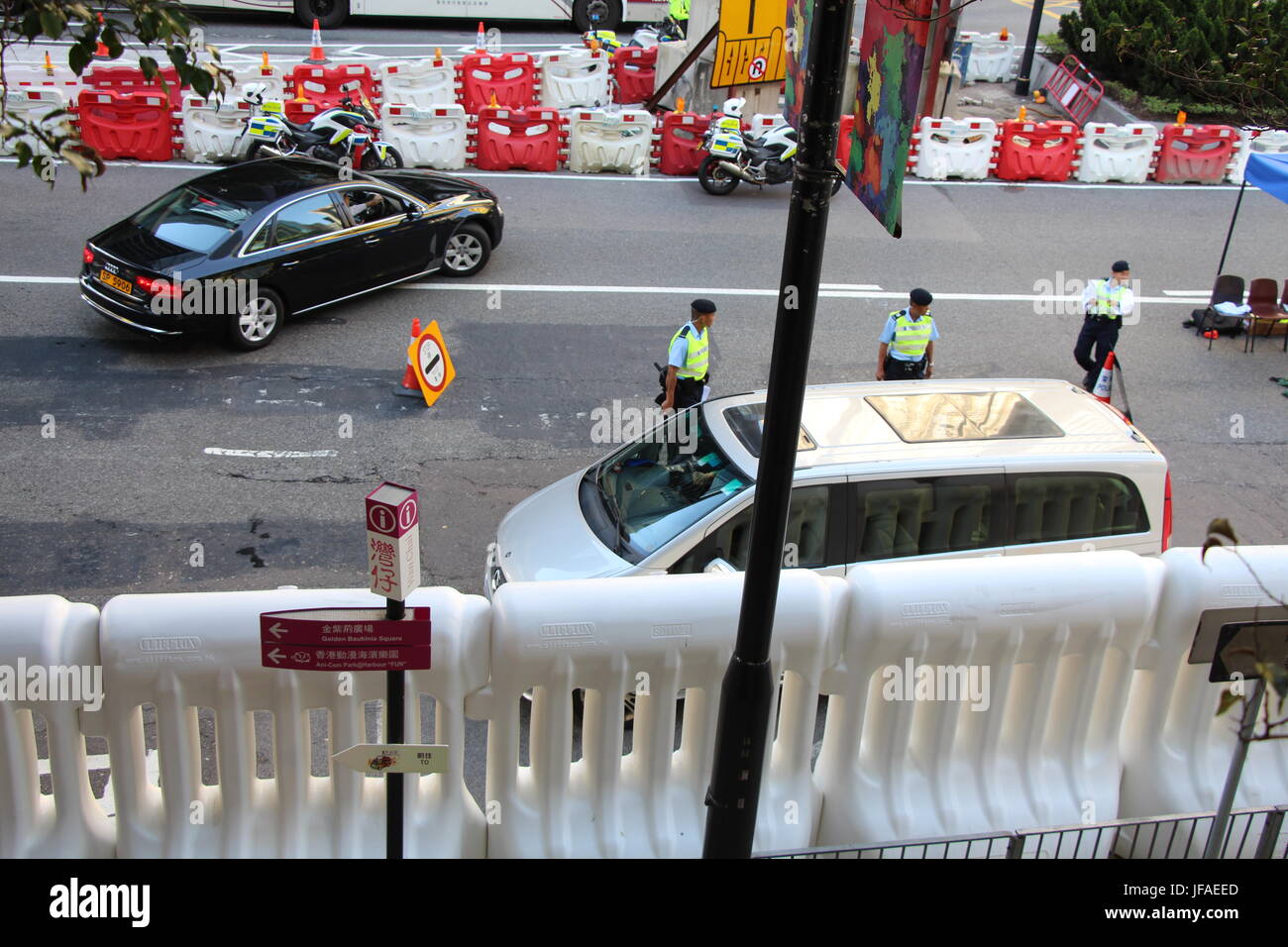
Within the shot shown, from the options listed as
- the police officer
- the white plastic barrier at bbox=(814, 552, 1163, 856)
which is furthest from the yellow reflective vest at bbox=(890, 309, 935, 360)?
the white plastic barrier at bbox=(814, 552, 1163, 856)

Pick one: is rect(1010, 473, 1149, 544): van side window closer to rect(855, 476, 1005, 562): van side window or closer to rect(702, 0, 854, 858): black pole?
rect(855, 476, 1005, 562): van side window

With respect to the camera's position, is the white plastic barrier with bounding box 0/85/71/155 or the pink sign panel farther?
the white plastic barrier with bounding box 0/85/71/155

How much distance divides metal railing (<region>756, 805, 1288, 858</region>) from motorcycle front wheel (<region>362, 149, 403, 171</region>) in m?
13.9

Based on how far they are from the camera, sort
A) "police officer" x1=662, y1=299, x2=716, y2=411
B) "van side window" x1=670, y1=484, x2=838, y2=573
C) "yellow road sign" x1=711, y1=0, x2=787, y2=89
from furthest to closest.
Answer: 1. "police officer" x1=662, y1=299, x2=716, y2=411
2. "yellow road sign" x1=711, y1=0, x2=787, y2=89
3. "van side window" x1=670, y1=484, x2=838, y2=573

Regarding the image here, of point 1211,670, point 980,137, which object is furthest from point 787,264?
point 980,137

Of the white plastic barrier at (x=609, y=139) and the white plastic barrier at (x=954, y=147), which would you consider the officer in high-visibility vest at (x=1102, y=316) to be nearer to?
the white plastic barrier at (x=954, y=147)

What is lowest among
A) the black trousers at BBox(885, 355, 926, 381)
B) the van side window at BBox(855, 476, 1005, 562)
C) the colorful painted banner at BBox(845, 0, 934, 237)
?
the black trousers at BBox(885, 355, 926, 381)

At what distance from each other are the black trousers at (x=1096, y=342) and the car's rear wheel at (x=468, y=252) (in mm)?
6684

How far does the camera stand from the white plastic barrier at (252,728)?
Answer: 4742 millimetres

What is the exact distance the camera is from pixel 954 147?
62.7 ft

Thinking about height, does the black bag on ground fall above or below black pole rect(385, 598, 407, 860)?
below

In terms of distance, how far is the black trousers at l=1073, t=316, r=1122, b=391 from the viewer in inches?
470

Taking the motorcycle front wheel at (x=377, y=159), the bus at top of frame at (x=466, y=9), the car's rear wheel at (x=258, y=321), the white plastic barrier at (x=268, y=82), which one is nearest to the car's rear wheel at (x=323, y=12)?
the bus at top of frame at (x=466, y=9)

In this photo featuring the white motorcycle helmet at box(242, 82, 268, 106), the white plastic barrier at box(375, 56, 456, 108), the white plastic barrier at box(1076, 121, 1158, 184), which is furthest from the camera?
the white plastic barrier at box(375, 56, 456, 108)
